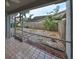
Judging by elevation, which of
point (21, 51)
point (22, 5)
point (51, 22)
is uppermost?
point (22, 5)

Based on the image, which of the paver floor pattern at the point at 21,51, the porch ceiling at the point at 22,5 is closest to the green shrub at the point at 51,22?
the porch ceiling at the point at 22,5

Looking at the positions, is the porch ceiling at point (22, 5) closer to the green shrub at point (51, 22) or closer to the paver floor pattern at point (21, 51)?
the green shrub at point (51, 22)

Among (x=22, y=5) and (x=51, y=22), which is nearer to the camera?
(x=22, y=5)

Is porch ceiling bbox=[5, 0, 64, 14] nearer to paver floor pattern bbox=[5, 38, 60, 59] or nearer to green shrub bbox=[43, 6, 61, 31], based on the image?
green shrub bbox=[43, 6, 61, 31]

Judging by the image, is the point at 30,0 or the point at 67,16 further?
the point at 67,16

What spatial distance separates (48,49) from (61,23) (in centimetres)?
31

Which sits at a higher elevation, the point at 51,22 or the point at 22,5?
the point at 22,5

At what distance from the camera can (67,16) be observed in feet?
5.11

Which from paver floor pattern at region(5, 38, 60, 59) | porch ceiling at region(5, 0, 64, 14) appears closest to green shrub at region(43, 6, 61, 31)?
porch ceiling at region(5, 0, 64, 14)

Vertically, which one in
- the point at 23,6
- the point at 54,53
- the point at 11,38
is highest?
the point at 23,6
